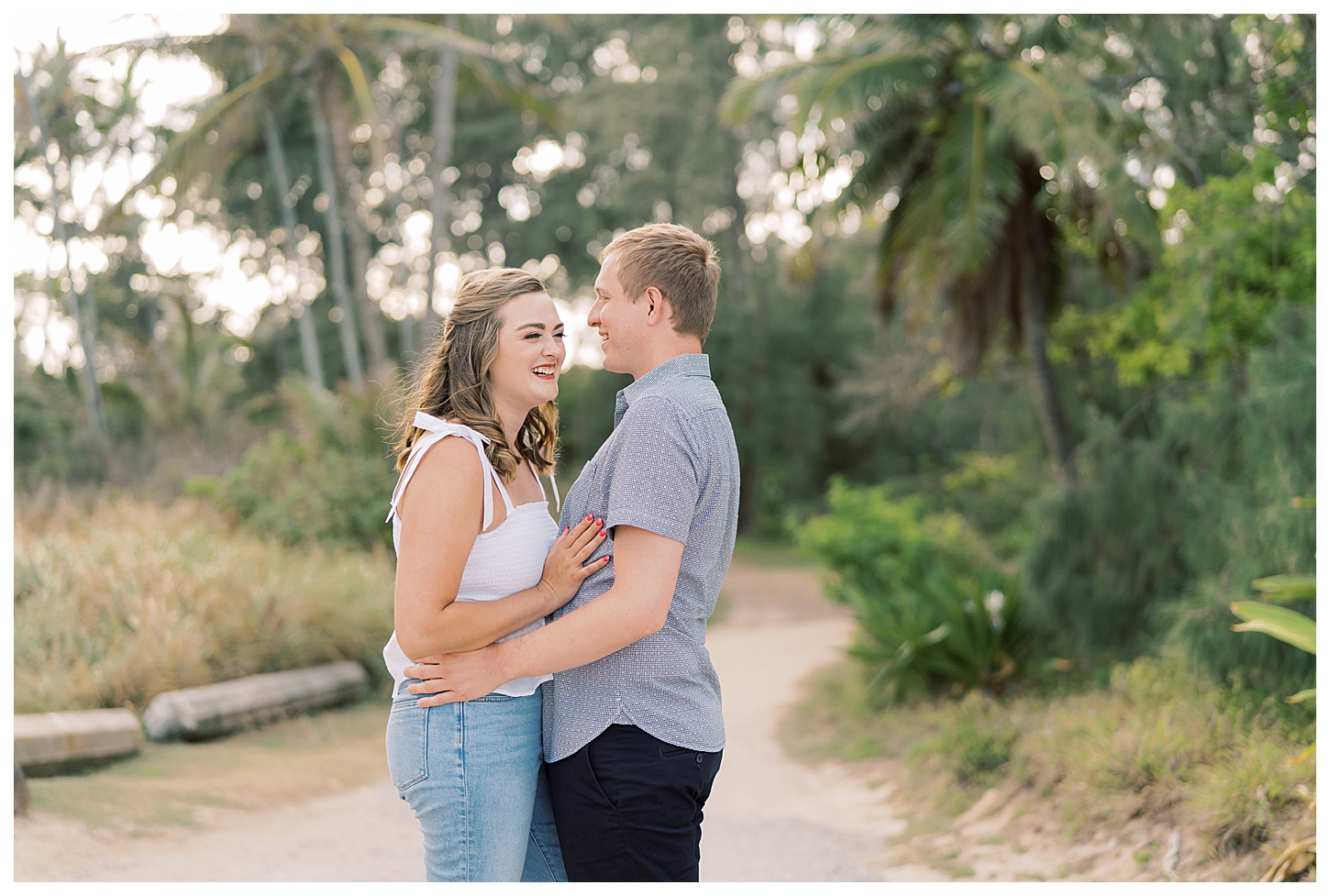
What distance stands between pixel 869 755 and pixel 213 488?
9.12 meters

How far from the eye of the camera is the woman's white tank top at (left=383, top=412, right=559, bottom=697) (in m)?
1.96

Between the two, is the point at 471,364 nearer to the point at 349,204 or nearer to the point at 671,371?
the point at 671,371

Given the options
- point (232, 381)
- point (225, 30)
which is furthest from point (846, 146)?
point (232, 381)

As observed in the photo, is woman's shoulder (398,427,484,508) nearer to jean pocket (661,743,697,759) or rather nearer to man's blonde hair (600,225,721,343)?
man's blonde hair (600,225,721,343)

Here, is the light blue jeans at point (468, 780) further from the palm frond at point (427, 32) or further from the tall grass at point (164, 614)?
the palm frond at point (427, 32)

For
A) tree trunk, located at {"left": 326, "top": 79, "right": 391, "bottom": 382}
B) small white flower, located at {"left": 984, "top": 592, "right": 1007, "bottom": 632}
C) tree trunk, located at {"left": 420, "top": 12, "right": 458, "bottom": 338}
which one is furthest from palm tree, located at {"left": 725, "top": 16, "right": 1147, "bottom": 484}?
tree trunk, located at {"left": 326, "top": 79, "right": 391, "bottom": 382}

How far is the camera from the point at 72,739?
5.50 metres

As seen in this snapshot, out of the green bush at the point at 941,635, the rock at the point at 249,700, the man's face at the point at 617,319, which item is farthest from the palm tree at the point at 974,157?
the man's face at the point at 617,319

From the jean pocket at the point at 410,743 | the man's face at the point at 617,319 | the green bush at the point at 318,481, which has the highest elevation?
the man's face at the point at 617,319

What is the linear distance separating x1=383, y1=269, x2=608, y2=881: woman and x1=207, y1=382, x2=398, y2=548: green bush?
883cm

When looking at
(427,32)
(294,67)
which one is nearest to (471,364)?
(427,32)

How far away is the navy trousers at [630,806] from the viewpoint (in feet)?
6.36

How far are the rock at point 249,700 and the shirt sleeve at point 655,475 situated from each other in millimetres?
5583

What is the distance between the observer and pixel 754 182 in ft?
83.9
